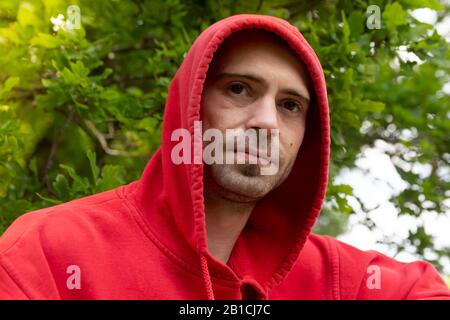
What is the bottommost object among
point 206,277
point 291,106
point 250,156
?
point 206,277

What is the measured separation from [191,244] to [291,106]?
0.57 metres

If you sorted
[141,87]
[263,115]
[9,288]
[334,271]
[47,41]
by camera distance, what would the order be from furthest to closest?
[141,87], [47,41], [334,271], [263,115], [9,288]

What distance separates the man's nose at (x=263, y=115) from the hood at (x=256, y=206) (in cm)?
17

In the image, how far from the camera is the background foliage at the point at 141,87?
9.55 feet

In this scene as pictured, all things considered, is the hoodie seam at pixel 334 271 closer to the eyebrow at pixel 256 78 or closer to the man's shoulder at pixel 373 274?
the man's shoulder at pixel 373 274

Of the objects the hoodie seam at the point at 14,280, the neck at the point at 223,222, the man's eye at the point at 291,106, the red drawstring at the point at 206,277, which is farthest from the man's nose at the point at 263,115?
the hoodie seam at the point at 14,280

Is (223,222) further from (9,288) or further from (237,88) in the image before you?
(9,288)

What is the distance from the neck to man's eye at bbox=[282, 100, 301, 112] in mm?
338

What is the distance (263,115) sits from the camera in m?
2.28

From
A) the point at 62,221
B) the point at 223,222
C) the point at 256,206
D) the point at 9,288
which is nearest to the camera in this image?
the point at 9,288

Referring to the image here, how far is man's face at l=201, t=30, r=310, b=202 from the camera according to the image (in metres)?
2.28

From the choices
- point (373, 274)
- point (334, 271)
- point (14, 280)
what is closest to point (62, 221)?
point (14, 280)

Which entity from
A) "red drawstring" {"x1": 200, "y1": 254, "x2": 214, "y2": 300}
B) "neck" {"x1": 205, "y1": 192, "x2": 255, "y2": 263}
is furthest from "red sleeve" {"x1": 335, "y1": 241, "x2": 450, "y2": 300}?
"red drawstring" {"x1": 200, "y1": 254, "x2": 214, "y2": 300}
